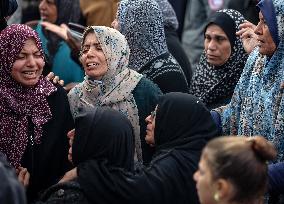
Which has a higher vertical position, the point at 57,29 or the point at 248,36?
the point at 248,36

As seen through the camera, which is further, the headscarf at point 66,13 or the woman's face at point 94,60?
the headscarf at point 66,13

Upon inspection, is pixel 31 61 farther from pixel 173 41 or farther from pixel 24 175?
pixel 173 41

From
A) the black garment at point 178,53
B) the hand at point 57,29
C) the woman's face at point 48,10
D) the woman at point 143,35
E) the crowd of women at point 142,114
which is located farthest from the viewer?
the woman's face at point 48,10

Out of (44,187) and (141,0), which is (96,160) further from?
(141,0)

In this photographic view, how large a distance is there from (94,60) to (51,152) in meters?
0.61

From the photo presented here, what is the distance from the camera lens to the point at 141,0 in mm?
4871

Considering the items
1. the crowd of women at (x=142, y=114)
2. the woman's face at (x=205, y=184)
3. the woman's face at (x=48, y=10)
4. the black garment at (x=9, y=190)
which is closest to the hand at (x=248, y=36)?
the crowd of women at (x=142, y=114)

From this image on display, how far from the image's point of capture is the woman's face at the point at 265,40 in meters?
3.86

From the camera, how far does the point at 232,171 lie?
9.16 feet

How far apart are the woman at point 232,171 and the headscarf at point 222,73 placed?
6.79 ft

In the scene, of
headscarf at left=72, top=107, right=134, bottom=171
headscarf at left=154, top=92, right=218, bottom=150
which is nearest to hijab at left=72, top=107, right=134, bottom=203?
headscarf at left=72, top=107, right=134, bottom=171

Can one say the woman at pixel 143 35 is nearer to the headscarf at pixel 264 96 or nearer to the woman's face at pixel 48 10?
the headscarf at pixel 264 96

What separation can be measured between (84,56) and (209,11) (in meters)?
2.80

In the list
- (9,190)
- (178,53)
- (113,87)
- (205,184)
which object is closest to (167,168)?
(205,184)
